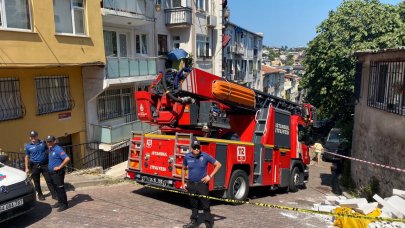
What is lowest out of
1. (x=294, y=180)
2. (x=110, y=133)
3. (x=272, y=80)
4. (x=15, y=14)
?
(x=294, y=180)

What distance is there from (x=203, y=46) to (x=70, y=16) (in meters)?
13.4

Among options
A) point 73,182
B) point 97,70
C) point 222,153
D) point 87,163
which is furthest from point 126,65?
point 222,153

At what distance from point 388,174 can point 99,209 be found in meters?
7.52

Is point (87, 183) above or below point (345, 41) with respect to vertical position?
below

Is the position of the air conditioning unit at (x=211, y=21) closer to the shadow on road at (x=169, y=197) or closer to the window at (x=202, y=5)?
the window at (x=202, y=5)

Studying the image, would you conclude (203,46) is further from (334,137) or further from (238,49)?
(238,49)

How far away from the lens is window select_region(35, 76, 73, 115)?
1384 centimetres

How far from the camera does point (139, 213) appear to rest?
26.3 feet

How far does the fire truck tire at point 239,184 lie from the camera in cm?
922

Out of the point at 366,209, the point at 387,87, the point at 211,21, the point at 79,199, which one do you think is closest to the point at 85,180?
the point at 79,199

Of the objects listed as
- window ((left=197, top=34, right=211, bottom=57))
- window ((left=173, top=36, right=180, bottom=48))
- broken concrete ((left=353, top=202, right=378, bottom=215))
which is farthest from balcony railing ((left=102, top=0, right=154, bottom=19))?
broken concrete ((left=353, top=202, right=378, bottom=215))

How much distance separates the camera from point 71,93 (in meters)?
15.2

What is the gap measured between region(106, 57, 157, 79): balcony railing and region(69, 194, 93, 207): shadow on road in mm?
7575

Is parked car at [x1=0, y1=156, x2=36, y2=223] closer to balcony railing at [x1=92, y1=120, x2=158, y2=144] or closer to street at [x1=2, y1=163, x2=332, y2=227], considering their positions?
street at [x1=2, y1=163, x2=332, y2=227]
